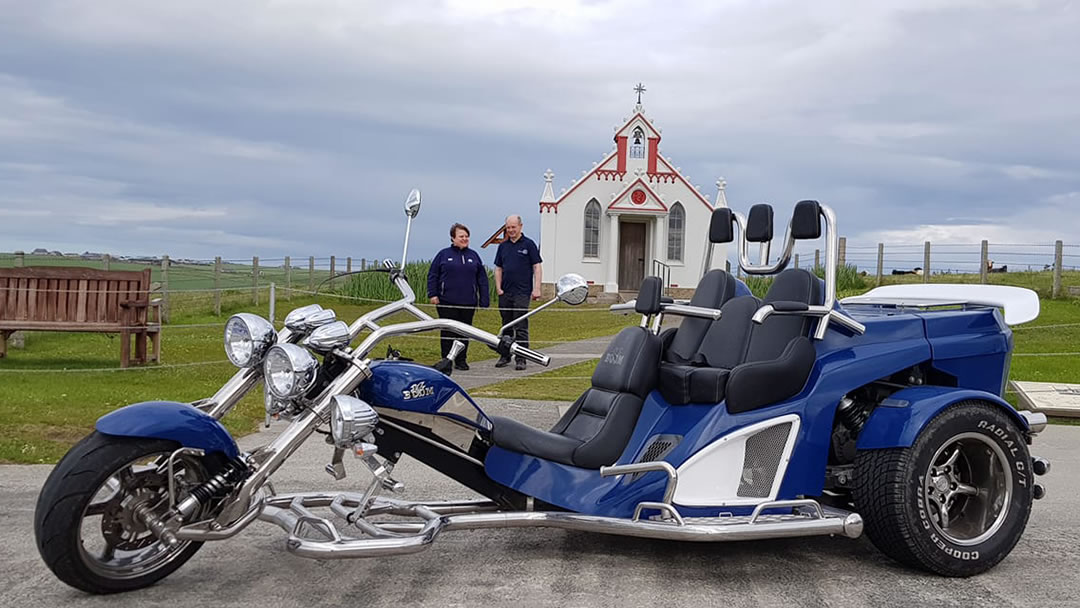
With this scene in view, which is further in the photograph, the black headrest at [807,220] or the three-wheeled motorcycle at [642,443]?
the black headrest at [807,220]

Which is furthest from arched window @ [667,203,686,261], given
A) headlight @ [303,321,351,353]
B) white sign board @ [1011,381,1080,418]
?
headlight @ [303,321,351,353]

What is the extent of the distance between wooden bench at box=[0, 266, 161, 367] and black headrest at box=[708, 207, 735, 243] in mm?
10338

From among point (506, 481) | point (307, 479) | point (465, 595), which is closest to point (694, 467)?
point (506, 481)

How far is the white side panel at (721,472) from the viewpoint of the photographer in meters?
4.64

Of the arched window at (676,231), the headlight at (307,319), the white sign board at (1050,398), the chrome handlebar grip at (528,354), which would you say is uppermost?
the arched window at (676,231)

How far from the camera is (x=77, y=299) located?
555 inches

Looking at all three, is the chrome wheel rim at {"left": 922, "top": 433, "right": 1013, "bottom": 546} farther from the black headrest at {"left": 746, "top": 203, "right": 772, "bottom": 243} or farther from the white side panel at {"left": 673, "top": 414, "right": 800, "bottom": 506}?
the black headrest at {"left": 746, "top": 203, "right": 772, "bottom": 243}

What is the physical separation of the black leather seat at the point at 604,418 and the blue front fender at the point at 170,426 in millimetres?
1336

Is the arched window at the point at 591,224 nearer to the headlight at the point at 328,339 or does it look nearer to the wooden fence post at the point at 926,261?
Answer: the wooden fence post at the point at 926,261

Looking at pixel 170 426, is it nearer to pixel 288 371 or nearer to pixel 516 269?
pixel 288 371

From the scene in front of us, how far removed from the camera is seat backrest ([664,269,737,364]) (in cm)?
541

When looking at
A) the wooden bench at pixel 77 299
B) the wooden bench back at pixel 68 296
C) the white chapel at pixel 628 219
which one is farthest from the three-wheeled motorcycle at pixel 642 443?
the white chapel at pixel 628 219

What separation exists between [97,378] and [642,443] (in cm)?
980

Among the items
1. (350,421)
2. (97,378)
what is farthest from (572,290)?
(97,378)
